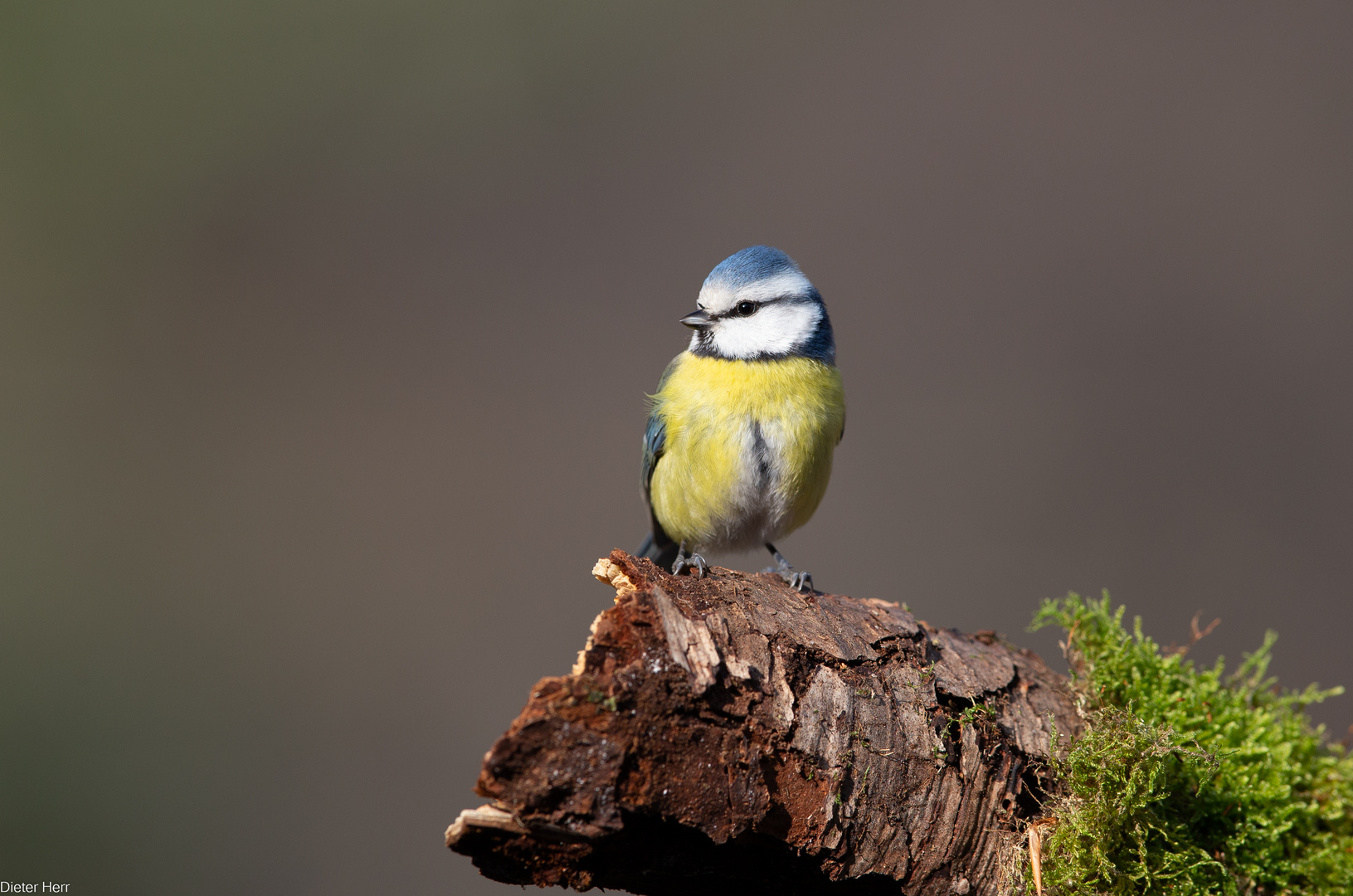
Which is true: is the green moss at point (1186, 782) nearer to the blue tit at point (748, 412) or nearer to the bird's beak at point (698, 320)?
the blue tit at point (748, 412)

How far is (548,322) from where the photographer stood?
611 centimetres

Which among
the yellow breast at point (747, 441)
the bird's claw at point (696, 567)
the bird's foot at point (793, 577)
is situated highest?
the yellow breast at point (747, 441)

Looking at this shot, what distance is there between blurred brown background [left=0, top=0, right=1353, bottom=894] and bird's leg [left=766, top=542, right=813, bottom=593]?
1.94 m

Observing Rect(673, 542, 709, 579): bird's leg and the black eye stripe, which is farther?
the black eye stripe

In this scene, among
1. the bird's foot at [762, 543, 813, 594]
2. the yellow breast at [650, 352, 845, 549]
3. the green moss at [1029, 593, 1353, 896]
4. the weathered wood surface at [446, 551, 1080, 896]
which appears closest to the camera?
the weathered wood surface at [446, 551, 1080, 896]

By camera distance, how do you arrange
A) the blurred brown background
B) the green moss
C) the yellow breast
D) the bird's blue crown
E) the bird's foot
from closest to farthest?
the green moss < the bird's foot < the yellow breast < the bird's blue crown < the blurred brown background

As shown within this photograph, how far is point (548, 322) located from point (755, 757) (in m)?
4.90

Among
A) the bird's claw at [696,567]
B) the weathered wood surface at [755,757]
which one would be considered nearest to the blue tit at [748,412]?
the bird's claw at [696,567]

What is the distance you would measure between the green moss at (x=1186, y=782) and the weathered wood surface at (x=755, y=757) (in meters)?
0.12

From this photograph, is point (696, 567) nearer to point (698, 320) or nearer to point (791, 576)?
point (791, 576)

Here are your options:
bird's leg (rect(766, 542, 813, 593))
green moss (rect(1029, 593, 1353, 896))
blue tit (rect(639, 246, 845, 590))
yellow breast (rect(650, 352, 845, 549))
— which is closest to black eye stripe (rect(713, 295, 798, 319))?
blue tit (rect(639, 246, 845, 590))

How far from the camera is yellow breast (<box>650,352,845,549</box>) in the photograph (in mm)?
2760

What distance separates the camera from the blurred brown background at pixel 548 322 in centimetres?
488

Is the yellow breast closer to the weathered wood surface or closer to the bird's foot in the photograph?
the bird's foot
